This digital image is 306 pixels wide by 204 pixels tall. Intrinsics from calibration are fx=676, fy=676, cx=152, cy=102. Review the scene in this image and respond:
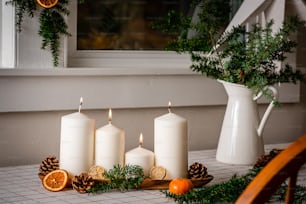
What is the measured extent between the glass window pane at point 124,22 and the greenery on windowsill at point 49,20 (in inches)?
25.8

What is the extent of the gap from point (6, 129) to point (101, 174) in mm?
398

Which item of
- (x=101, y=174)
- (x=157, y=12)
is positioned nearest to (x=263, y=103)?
(x=101, y=174)

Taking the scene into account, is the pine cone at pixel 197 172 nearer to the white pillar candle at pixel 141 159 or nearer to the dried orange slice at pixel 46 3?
the white pillar candle at pixel 141 159

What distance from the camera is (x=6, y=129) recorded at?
1.69 m

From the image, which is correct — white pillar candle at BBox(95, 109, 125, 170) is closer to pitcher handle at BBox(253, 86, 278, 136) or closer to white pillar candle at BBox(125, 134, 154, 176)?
white pillar candle at BBox(125, 134, 154, 176)

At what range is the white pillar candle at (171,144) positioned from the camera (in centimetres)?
142

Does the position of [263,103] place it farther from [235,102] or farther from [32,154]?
[32,154]

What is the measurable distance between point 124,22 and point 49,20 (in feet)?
4.20

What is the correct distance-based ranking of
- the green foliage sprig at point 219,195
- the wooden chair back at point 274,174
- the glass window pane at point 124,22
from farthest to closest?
the glass window pane at point 124,22 → the green foliage sprig at point 219,195 → the wooden chair back at point 274,174

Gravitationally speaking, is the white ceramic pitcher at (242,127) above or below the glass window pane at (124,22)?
below

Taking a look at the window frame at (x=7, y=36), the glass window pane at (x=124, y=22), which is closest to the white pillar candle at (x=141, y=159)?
the window frame at (x=7, y=36)

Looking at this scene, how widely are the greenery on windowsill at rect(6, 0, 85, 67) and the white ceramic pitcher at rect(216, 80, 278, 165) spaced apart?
430mm

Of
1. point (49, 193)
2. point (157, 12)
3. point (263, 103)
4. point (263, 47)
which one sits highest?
point (157, 12)

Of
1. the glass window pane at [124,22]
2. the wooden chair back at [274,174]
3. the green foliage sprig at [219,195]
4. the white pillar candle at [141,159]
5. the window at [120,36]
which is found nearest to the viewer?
the wooden chair back at [274,174]
